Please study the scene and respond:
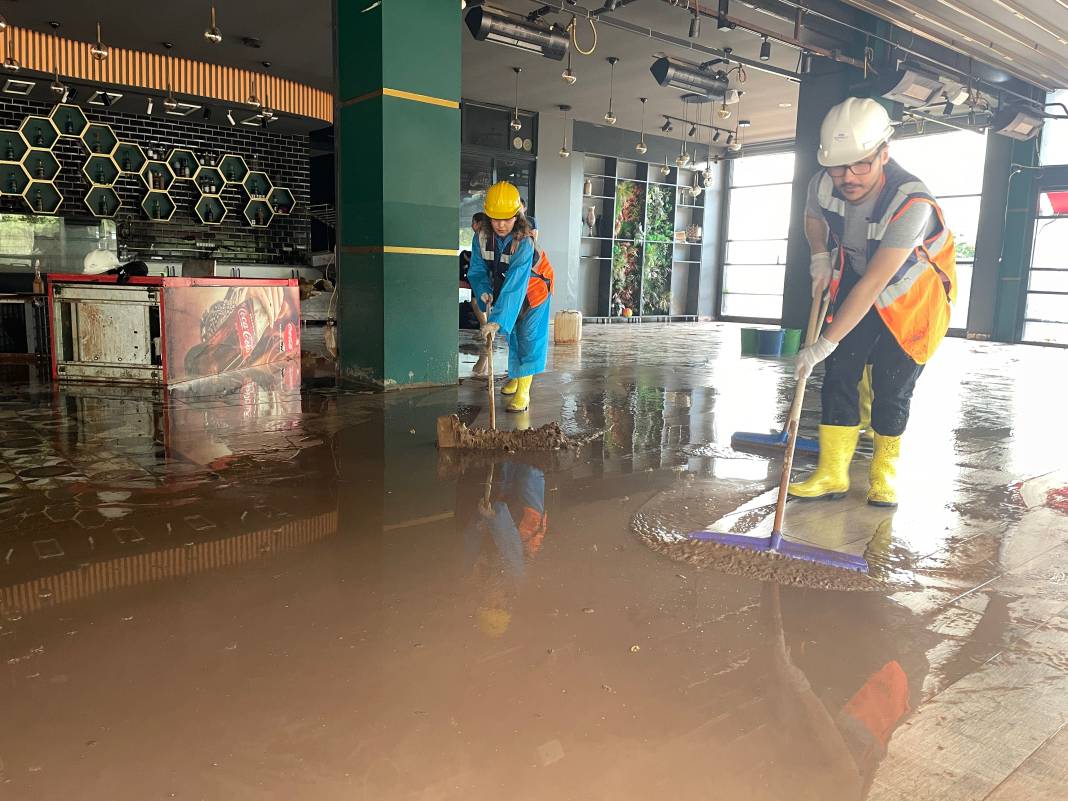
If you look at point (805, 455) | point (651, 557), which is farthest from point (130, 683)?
point (805, 455)

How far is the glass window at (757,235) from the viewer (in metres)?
17.0

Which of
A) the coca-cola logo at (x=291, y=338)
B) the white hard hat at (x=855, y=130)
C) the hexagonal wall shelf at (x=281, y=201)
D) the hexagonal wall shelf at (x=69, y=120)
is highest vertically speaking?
the hexagonal wall shelf at (x=69, y=120)

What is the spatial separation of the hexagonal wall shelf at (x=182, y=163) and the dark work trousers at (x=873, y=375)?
11.0 meters

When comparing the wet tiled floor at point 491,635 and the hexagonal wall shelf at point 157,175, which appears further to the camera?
the hexagonal wall shelf at point 157,175

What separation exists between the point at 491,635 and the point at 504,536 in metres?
0.75

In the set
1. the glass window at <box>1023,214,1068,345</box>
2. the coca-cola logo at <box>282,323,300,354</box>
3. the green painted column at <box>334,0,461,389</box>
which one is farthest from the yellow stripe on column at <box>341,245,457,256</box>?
the glass window at <box>1023,214,1068,345</box>

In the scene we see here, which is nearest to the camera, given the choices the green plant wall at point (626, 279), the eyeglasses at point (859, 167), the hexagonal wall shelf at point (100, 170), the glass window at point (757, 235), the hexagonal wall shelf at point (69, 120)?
the eyeglasses at point (859, 167)

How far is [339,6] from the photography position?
5820mm

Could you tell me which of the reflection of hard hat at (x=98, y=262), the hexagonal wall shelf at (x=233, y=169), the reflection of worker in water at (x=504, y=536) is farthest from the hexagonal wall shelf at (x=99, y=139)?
the reflection of worker in water at (x=504, y=536)

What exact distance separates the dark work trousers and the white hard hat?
0.49 metres

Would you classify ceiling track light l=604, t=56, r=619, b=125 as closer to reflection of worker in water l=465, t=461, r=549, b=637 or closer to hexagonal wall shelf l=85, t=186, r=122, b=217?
hexagonal wall shelf l=85, t=186, r=122, b=217

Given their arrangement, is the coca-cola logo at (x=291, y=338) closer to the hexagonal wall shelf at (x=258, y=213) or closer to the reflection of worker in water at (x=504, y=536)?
the reflection of worker in water at (x=504, y=536)

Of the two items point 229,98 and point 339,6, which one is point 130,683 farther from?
point 229,98

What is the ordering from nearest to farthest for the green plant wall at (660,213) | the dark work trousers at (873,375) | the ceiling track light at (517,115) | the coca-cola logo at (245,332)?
the dark work trousers at (873,375) → the coca-cola logo at (245,332) → the ceiling track light at (517,115) → the green plant wall at (660,213)
